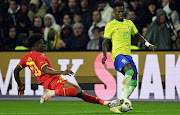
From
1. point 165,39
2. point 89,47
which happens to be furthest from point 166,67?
point 89,47

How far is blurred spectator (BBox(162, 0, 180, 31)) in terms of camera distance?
1473 cm

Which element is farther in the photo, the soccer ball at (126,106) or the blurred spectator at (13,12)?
the blurred spectator at (13,12)

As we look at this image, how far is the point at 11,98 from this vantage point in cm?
1411

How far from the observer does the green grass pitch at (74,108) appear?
1008 cm

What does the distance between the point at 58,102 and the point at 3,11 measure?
4613mm

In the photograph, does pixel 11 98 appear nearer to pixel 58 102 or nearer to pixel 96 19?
pixel 58 102

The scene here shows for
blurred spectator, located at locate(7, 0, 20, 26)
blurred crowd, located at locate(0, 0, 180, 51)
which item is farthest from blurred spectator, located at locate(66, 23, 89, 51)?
blurred spectator, located at locate(7, 0, 20, 26)

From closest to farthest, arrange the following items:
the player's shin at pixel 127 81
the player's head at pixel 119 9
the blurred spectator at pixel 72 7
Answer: the player's shin at pixel 127 81, the player's head at pixel 119 9, the blurred spectator at pixel 72 7

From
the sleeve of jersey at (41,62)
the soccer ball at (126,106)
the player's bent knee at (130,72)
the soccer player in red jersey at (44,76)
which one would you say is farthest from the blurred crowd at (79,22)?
the soccer ball at (126,106)

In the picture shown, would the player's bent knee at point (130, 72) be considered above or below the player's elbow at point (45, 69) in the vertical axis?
below

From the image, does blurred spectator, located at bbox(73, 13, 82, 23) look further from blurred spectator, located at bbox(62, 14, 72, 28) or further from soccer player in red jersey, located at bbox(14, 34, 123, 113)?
soccer player in red jersey, located at bbox(14, 34, 123, 113)

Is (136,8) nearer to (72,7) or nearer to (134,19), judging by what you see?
(134,19)

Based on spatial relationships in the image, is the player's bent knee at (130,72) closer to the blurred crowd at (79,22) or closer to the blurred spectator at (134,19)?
the blurred crowd at (79,22)

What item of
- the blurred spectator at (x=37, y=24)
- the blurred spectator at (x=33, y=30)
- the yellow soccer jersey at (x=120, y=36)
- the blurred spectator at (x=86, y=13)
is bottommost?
the yellow soccer jersey at (x=120, y=36)
